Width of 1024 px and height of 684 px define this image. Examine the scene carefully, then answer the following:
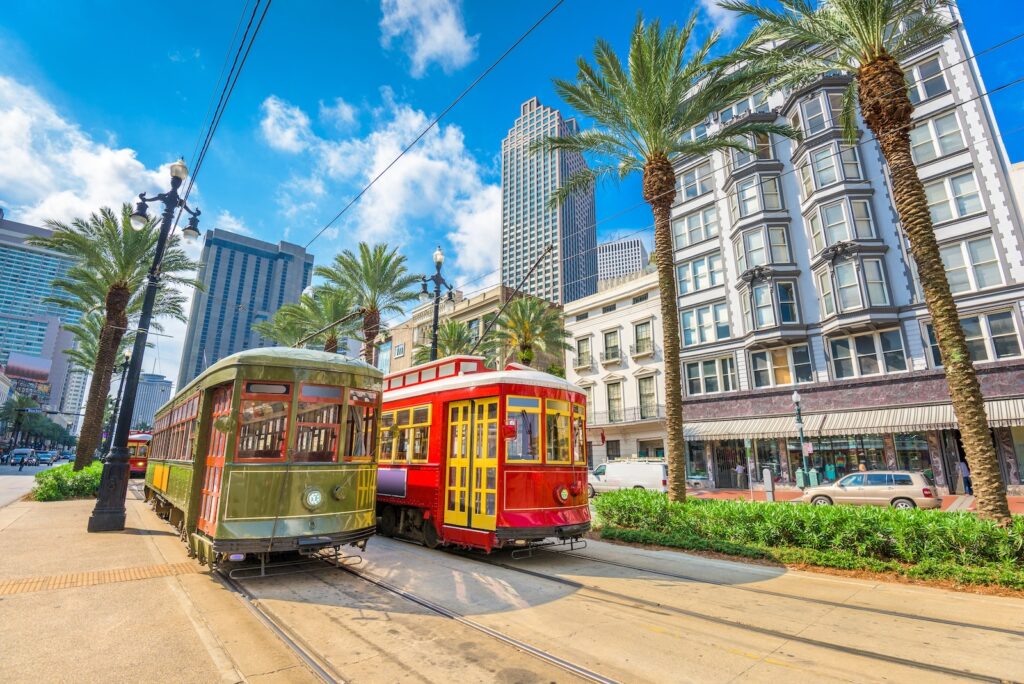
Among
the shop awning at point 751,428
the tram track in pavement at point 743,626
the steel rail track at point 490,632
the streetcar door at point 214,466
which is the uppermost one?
the shop awning at point 751,428

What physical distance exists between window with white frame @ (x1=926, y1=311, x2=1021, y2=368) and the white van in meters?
13.0

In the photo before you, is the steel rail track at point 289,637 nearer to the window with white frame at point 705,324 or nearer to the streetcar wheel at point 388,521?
the streetcar wheel at point 388,521

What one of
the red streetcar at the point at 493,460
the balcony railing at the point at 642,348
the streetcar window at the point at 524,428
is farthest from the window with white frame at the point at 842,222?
the streetcar window at the point at 524,428

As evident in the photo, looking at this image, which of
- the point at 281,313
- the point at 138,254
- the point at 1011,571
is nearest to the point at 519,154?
the point at 281,313

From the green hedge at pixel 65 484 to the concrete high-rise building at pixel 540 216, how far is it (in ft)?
359

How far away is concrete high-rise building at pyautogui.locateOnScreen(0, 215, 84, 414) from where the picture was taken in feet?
362

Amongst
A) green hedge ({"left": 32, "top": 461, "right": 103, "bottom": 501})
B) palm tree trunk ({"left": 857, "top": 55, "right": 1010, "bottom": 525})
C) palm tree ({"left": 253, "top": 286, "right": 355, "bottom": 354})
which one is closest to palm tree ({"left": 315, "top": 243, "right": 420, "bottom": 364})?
palm tree ({"left": 253, "top": 286, "right": 355, "bottom": 354})

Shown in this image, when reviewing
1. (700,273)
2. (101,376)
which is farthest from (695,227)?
(101,376)

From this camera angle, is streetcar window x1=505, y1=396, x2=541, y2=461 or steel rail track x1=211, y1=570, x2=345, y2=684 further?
streetcar window x1=505, y1=396, x2=541, y2=461

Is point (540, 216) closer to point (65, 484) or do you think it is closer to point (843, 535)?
point (65, 484)

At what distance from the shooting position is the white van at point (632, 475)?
77.4ft

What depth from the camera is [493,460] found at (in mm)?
9023

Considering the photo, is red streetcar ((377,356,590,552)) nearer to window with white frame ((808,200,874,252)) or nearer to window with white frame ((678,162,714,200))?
window with white frame ((808,200,874,252))

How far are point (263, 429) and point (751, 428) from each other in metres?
26.0
